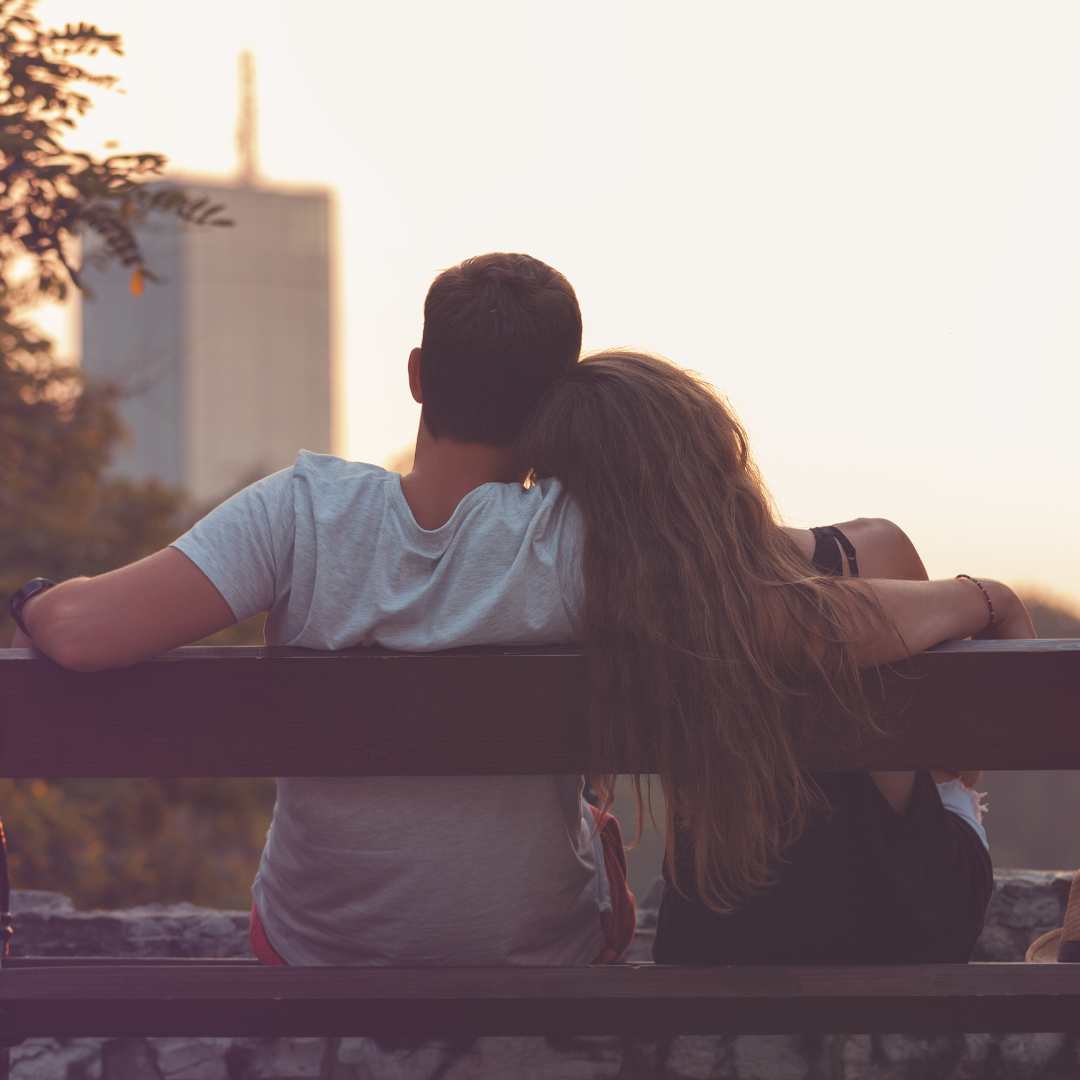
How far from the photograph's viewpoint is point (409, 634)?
58.6 inches

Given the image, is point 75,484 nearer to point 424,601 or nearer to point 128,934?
point 128,934

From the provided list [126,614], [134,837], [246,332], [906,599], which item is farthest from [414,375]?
[246,332]

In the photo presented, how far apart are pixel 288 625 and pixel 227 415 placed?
10343 cm

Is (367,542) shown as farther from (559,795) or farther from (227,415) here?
(227,415)

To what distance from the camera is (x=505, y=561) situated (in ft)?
4.83

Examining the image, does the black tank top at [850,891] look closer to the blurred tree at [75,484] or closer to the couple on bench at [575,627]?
the couple on bench at [575,627]

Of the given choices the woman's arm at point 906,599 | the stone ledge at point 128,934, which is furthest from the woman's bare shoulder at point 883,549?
the stone ledge at point 128,934

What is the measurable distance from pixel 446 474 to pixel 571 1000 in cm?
69

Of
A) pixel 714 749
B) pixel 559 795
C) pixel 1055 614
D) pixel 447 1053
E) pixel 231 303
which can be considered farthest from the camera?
pixel 231 303

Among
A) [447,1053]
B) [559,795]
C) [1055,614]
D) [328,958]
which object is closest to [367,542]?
[559,795]

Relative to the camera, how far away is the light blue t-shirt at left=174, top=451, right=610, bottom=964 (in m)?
1.47

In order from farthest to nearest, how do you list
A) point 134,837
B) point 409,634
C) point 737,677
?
point 134,837
point 409,634
point 737,677

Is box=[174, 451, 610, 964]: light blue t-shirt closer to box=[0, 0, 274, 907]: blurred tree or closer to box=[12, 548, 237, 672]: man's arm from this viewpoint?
box=[12, 548, 237, 672]: man's arm

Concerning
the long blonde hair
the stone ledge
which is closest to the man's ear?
the long blonde hair
